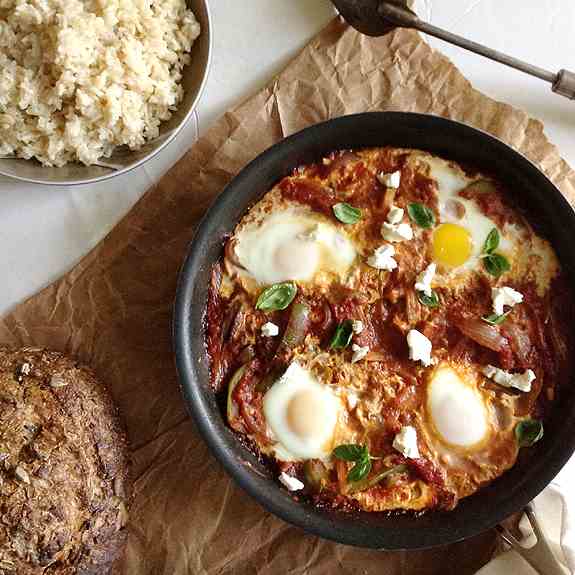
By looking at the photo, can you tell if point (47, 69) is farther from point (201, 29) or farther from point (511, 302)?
point (511, 302)

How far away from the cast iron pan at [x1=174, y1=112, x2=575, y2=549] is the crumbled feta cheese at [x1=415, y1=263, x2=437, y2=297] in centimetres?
57

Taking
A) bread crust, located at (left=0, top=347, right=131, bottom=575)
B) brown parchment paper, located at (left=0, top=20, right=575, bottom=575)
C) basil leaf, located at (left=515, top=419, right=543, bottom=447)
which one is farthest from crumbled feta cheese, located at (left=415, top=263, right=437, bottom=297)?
bread crust, located at (left=0, top=347, right=131, bottom=575)

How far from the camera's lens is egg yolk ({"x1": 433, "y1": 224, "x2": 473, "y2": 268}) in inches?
152

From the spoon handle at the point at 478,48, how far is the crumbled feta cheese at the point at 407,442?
5.78 feet

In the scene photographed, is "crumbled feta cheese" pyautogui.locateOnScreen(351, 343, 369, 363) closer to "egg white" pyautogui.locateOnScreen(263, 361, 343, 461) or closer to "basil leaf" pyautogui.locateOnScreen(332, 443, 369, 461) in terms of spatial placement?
"egg white" pyautogui.locateOnScreen(263, 361, 343, 461)

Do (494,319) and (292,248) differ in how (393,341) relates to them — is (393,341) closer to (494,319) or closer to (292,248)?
(494,319)

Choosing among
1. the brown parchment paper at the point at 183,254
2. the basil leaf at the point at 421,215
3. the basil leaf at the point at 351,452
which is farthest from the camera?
the brown parchment paper at the point at 183,254

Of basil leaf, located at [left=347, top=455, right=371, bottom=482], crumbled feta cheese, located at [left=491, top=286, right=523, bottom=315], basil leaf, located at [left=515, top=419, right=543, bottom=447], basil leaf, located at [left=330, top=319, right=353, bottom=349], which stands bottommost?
basil leaf, located at [left=347, top=455, right=371, bottom=482]

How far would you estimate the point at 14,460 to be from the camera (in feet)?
12.2

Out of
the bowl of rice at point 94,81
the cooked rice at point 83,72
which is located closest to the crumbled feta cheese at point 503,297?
the bowl of rice at point 94,81

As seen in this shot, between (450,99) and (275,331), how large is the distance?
4.94ft

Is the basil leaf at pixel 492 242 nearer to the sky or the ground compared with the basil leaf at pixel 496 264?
nearer to the sky

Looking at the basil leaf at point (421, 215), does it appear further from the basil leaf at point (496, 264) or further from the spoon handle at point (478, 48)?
the spoon handle at point (478, 48)

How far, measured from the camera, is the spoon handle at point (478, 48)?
390 centimetres
